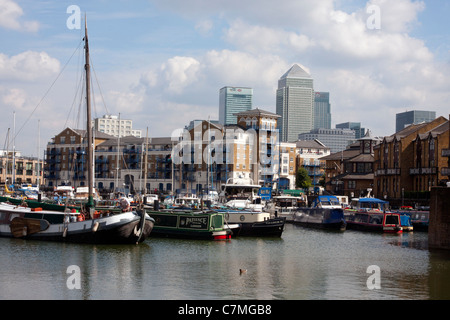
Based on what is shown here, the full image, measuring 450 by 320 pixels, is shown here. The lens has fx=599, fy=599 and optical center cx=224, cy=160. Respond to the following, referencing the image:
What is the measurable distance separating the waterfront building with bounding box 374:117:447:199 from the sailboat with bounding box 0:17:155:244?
54217 millimetres

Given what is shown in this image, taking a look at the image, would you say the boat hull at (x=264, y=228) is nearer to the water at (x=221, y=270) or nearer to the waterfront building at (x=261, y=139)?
the water at (x=221, y=270)

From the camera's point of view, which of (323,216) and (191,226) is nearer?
(191,226)

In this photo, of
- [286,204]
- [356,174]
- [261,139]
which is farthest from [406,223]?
[261,139]

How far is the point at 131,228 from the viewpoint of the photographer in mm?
46219

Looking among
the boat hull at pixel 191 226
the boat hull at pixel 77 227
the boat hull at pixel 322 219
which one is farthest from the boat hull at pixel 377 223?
the boat hull at pixel 77 227

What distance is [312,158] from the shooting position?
532 feet

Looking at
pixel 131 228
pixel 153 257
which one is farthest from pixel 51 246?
pixel 153 257

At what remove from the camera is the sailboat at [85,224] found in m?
46.0

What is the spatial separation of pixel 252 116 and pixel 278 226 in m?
73.3

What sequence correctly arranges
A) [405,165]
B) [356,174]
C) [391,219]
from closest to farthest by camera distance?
[391,219] < [405,165] < [356,174]

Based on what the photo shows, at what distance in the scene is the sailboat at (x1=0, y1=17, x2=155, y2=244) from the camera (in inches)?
1811

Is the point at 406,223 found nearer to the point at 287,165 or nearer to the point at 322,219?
the point at 322,219

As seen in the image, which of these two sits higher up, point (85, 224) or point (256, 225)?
point (85, 224)

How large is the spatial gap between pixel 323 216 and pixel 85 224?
117 feet
